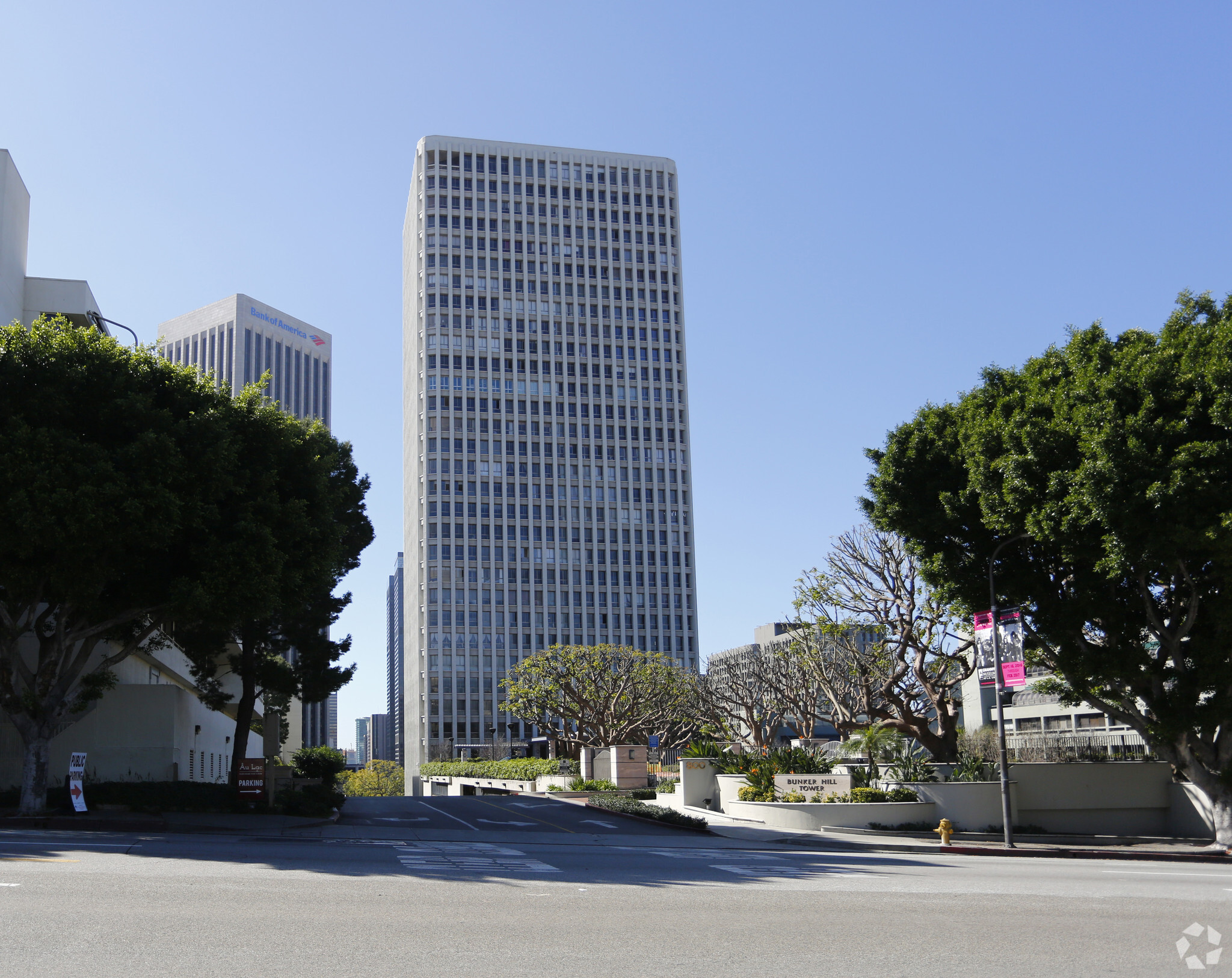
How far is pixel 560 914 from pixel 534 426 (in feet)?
390

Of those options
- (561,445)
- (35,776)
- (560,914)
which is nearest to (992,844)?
(560,914)

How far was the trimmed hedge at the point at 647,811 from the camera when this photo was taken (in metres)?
30.5

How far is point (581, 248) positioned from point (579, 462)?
28.2 m

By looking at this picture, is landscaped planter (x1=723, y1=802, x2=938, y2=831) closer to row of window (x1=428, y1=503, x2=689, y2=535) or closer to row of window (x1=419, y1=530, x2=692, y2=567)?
row of window (x1=419, y1=530, x2=692, y2=567)

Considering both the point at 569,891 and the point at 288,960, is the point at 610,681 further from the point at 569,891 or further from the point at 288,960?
the point at 288,960

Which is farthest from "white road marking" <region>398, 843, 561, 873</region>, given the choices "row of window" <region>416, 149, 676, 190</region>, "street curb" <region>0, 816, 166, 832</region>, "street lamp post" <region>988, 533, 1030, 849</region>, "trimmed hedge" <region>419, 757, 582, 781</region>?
"row of window" <region>416, 149, 676, 190</region>

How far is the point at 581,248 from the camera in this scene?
13550cm

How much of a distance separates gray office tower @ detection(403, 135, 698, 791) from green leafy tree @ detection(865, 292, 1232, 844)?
98259 mm

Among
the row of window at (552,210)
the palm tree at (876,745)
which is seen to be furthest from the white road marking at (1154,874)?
the row of window at (552,210)

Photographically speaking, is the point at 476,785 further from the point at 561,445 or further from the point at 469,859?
the point at 469,859

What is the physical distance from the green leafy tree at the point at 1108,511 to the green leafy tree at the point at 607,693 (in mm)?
35624

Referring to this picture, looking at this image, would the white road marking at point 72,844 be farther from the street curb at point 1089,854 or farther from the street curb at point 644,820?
the street curb at point 1089,854

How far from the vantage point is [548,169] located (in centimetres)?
13738

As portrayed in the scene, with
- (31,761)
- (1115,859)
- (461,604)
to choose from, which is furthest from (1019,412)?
(461,604)
